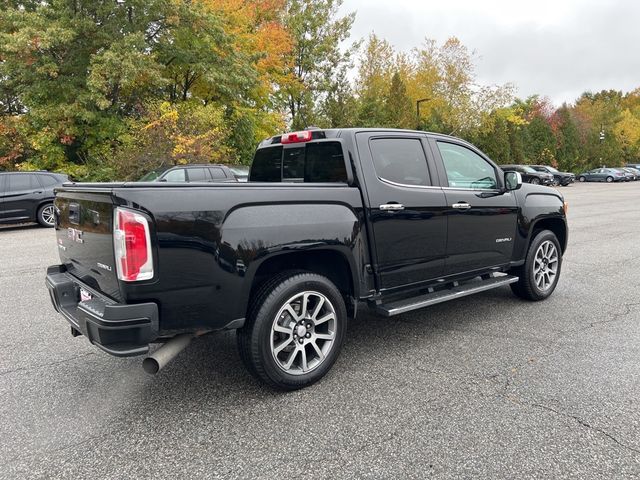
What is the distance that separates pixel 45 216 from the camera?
A: 41.1 ft

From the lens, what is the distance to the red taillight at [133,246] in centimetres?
259

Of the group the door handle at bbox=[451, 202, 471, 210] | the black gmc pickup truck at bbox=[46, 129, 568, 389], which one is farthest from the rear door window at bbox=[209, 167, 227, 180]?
the door handle at bbox=[451, 202, 471, 210]

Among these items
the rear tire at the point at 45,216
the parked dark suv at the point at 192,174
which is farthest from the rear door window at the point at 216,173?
the rear tire at the point at 45,216

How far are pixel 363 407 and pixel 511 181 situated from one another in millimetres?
3023

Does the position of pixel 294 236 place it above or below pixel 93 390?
above

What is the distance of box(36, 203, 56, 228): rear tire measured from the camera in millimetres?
12406

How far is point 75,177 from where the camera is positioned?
1853cm

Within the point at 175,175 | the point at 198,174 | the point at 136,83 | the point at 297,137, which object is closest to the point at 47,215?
the point at 175,175

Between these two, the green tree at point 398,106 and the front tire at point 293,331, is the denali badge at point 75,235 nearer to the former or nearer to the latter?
the front tire at point 293,331

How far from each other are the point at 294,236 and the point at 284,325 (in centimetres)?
64

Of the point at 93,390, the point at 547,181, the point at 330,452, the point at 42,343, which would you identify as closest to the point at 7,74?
the point at 42,343

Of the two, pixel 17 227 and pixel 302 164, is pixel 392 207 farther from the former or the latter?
pixel 17 227

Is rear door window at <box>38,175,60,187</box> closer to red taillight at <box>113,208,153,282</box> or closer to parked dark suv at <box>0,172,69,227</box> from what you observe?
parked dark suv at <box>0,172,69,227</box>

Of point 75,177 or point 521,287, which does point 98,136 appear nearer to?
point 75,177
